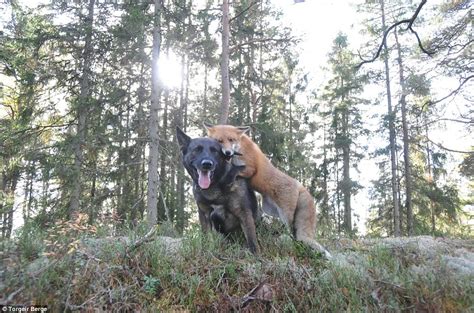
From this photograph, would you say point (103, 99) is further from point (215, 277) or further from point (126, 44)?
point (215, 277)

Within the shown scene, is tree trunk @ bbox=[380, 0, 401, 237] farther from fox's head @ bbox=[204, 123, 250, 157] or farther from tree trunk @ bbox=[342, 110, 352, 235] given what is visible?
fox's head @ bbox=[204, 123, 250, 157]

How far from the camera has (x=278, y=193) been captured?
6.29 metres

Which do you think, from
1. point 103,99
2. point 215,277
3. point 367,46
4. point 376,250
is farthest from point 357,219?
point 215,277

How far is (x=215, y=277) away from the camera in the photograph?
4191mm

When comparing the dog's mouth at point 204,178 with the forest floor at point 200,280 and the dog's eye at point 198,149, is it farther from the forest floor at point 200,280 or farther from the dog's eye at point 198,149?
the forest floor at point 200,280

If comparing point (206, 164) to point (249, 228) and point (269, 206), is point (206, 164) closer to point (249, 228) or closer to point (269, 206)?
point (249, 228)

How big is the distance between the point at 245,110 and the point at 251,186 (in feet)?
52.3

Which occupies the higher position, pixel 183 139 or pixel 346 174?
pixel 346 174

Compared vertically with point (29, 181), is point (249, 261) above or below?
below

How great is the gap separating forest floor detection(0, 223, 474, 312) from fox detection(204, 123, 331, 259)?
1.29m

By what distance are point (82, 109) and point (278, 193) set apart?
43.5 feet

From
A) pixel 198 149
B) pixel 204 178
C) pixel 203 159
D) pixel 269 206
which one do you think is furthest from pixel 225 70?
pixel 204 178

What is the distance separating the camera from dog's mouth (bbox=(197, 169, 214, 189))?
5.18 meters

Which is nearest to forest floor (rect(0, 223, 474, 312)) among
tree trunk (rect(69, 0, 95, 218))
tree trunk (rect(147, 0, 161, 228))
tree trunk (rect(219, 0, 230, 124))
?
tree trunk (rect(147, 0, 161, 228))
